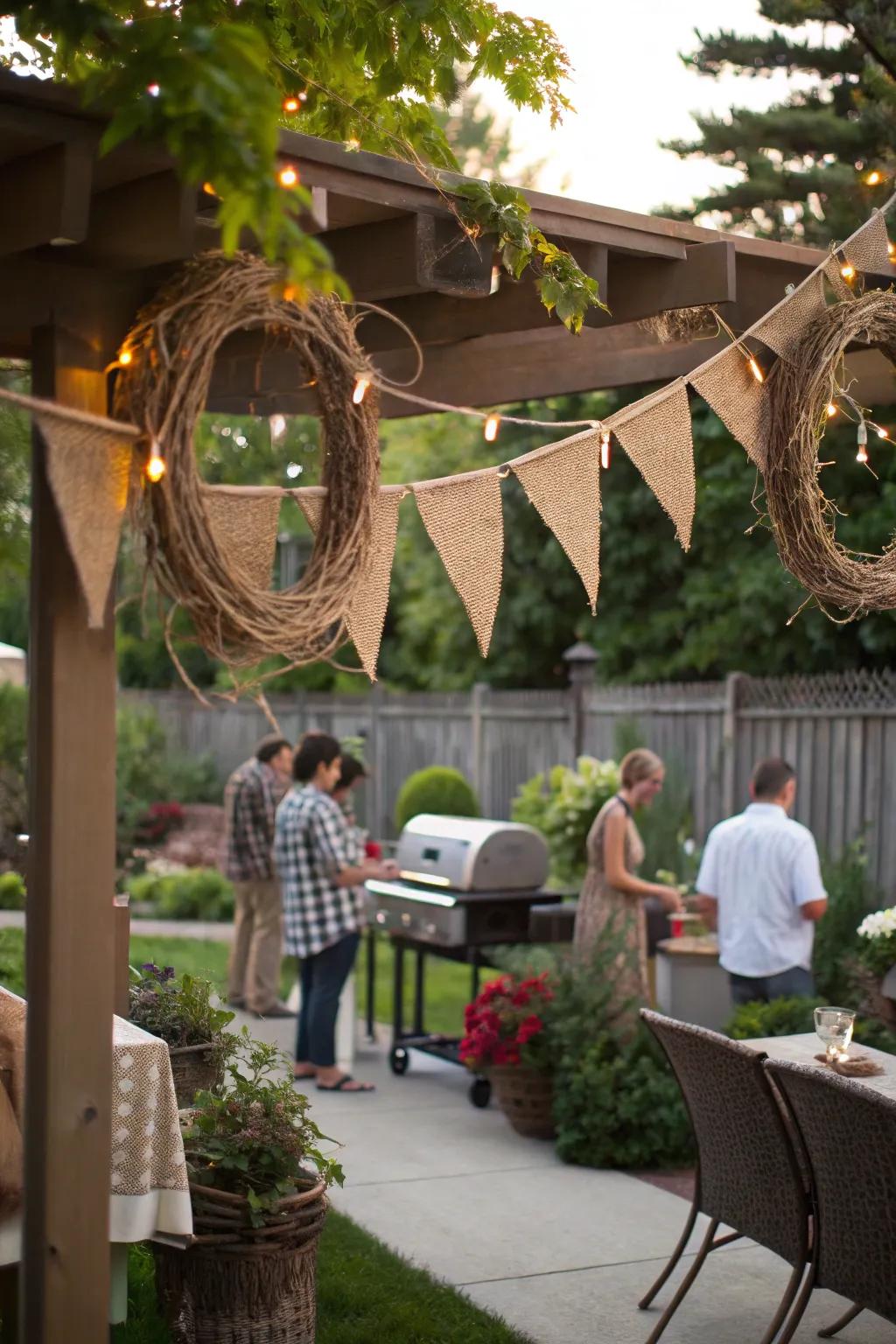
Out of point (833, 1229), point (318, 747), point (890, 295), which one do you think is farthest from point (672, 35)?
point (833, 1229)

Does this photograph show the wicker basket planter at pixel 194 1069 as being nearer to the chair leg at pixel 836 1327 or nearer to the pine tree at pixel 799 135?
the chair leg at pixel 836 1327

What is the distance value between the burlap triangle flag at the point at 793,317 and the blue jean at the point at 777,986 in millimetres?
3274

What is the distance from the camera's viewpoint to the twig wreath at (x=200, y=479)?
264cm

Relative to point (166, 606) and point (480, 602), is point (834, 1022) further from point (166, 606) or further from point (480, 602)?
point (166, 606)

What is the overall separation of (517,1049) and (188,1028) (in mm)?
2455

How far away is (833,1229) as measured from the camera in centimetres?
384

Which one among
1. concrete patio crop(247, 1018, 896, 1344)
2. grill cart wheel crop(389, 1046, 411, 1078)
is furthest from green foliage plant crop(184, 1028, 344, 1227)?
grill cart wheel crop(389, 1046, 411, 1078)

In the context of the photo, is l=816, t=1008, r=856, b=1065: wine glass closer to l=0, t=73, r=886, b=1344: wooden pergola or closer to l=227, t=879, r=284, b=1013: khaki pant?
l=0, t=73, r=886, b=1344: wooden pergola

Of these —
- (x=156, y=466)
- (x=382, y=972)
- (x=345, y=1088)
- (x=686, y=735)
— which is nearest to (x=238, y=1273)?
(x=156, y=466)

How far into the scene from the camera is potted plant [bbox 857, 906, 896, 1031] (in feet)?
19.7

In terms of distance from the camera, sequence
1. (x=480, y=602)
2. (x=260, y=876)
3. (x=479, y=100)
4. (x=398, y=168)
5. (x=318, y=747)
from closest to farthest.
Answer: (x=398, y=168) → (x=480, y=602) → (x=318, y=747) → (x=260, y=876) → (x=479, y=100)

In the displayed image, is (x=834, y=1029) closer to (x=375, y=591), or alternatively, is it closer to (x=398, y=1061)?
(x=375, y=591)

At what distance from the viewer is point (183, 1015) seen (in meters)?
4.58

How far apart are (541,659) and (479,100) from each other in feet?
54.3
